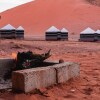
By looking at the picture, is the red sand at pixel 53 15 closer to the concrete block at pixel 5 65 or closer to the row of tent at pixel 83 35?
the row of tent at pixel 83 35

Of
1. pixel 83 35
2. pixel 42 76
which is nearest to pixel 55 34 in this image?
pixel 83 35

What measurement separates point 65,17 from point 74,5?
7.51 m

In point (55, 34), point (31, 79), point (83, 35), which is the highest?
point (55, 34)

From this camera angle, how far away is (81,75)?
8.02 meters

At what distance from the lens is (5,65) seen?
739 centimetres

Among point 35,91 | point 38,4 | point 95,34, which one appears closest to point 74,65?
point 35,91

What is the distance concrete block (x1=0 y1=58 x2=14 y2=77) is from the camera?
732 cm

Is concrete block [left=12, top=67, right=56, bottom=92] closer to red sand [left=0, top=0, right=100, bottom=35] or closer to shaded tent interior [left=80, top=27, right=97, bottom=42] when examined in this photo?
shaded tent interior [left=80, top=27, right=97, bottom=42]

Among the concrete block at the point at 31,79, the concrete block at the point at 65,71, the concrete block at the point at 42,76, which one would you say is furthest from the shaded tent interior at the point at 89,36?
the concrete block at the point at 31,79

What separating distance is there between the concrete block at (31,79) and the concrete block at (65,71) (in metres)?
0.29

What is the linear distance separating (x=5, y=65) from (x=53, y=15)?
175 ft

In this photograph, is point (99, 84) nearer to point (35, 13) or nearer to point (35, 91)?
point (35, 91)

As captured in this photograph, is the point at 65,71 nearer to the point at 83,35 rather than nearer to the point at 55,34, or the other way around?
the point at 55,34

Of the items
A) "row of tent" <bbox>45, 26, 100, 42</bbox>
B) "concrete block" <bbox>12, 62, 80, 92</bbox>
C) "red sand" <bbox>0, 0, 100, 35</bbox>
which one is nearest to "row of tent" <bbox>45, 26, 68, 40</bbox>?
"row of tent" <bbox>45, 26, 100, 42</bbox>
